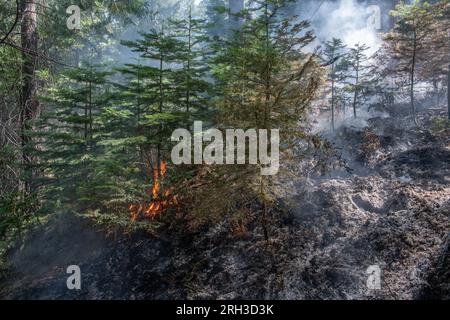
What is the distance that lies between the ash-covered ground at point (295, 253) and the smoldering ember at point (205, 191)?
4 centimetres

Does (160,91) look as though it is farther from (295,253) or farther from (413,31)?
(413,31)

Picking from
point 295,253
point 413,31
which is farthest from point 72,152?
point 413,31

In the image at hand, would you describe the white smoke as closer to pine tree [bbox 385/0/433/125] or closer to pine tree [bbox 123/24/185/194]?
pine tree [bbox 385/0/433/125]

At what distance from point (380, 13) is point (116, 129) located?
27795mm

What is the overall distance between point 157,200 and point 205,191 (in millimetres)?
2239

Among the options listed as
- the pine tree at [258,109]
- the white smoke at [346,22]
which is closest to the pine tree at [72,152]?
→ the pine tree at [258,109]

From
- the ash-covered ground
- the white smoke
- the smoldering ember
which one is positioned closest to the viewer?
the ash-covered ground

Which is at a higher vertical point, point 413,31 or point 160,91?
point 413,31

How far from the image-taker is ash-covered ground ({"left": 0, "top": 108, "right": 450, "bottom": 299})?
6.04 meters

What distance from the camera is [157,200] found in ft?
27.6

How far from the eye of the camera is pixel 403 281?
Answer: 18.5 feet

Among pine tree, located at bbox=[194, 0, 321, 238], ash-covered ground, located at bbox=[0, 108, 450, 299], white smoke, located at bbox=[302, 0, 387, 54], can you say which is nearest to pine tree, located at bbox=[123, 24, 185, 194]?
pine tree, located at bbox=[194, 0, 321, 238]

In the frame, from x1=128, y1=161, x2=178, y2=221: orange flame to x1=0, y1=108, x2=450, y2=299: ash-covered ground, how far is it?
2.37 ft

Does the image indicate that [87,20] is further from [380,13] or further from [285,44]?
[380,13]
